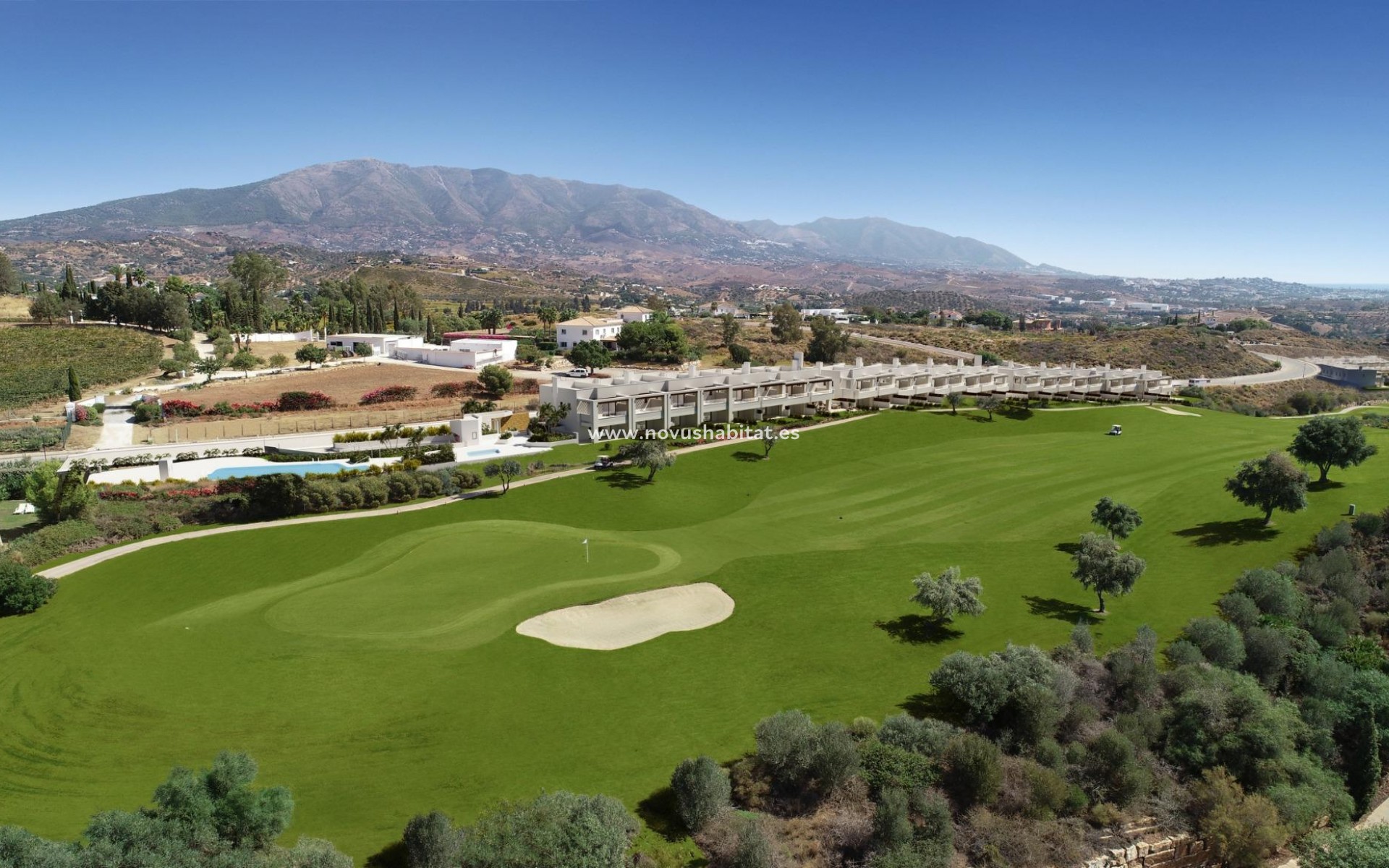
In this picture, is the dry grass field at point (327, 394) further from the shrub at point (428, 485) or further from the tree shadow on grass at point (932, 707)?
the tree shadow on grass at point (932, 707)

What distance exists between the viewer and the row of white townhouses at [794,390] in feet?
216

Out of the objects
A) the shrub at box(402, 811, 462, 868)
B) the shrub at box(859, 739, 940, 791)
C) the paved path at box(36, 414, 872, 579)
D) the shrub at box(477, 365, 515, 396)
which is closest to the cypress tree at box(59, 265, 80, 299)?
the shrub at box(477, 365, 515, 396)

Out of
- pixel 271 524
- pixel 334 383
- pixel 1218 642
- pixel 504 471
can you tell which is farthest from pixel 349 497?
pixel 334 383

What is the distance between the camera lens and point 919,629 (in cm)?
3216

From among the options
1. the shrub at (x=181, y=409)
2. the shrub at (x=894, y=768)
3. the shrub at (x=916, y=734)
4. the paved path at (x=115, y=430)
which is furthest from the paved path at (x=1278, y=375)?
the paved path at (x=115, y=430)

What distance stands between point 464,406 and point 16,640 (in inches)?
1880

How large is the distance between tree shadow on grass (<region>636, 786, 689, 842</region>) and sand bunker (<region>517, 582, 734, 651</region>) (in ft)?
29.8

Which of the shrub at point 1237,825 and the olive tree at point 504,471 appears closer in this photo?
the shrub at point 1237,825

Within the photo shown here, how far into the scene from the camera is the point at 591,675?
90.7 feet

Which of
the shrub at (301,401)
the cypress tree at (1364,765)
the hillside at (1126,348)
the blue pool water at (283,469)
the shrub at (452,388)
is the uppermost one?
the hillside at (1126,348)

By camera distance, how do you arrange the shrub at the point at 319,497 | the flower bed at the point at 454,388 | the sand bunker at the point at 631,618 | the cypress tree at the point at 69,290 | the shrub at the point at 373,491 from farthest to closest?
the cypress tree at the point at 69,290 < the flower bed at the point at 454,388 < the shrub at the point at 373,491 < the shrub at the point at 319,497 < the sand bunker at the point at 631,618

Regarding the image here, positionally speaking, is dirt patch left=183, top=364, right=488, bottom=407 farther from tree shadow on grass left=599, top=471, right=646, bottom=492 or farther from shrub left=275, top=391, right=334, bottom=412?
tree shadow on grass left=599, top=471, right=646, bottom=492

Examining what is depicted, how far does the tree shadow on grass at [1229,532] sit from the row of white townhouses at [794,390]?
3716 cm

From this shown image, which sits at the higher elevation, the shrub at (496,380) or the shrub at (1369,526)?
the shrub at (496,380)
